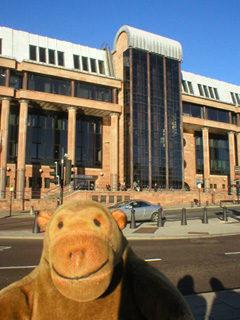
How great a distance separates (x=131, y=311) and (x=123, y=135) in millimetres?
38893

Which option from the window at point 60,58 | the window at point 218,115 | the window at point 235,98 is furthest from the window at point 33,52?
the window at point 235,98

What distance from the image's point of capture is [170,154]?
41.8 meters

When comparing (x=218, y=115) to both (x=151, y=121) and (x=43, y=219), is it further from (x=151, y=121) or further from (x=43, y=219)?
(x=43, y=219)

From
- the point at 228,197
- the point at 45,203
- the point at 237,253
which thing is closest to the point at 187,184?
the point at 228,197

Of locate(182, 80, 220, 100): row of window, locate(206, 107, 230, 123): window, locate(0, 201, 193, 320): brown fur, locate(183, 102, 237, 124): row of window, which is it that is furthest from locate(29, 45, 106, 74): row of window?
locate(0, 201, 193, 320): brown fur

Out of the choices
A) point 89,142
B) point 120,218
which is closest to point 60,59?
point 89,142

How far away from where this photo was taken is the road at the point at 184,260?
5227 mm

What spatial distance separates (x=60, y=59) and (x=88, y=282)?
1594 inches

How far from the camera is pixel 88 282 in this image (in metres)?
1.62

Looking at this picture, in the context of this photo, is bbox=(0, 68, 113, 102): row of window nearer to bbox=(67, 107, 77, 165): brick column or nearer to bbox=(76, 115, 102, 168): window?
bbox=(67, 107, 77, 165): brick column

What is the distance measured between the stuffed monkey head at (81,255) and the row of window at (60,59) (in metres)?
38.5

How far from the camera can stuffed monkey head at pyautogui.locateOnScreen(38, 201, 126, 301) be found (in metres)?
1.61

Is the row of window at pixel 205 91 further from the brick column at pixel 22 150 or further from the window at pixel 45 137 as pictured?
the brick column at pixel 22 150

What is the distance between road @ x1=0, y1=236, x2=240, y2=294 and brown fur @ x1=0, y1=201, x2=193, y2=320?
10.5 feet
